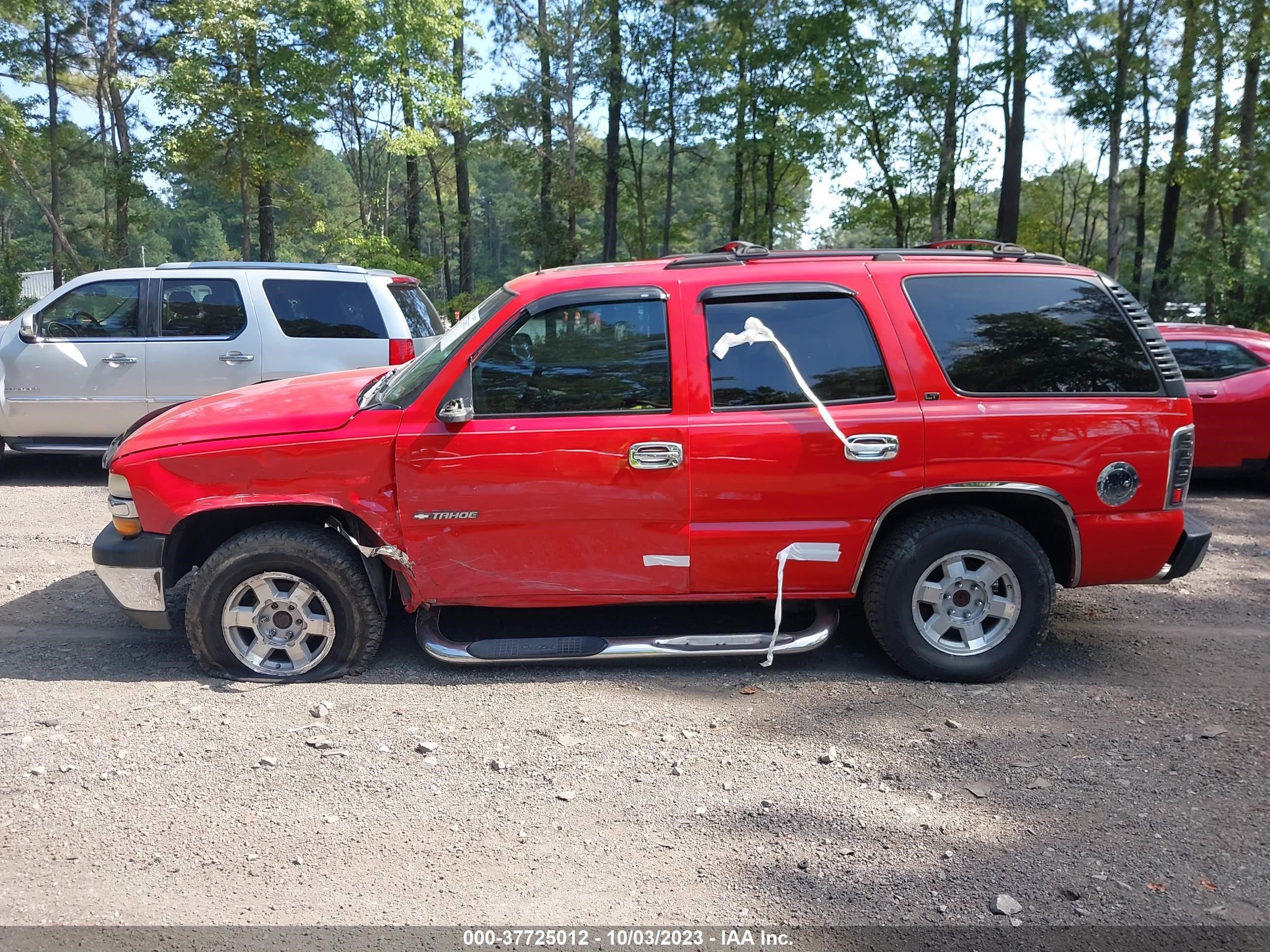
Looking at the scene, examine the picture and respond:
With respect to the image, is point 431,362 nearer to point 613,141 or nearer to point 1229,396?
point 1229,396

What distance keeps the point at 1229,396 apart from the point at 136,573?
8681 millimetres

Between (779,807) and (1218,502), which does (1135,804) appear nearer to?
(779,807)

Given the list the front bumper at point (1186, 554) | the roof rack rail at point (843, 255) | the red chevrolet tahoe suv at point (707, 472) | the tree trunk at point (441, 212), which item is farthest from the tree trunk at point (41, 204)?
the front bumper at point (1186, 554)

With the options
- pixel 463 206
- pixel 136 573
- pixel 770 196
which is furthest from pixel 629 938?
pixel 463 206

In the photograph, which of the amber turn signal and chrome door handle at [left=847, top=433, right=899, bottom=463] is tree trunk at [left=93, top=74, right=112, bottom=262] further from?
chrome door handle at [left=847, top=433, right=899, bottom=463]

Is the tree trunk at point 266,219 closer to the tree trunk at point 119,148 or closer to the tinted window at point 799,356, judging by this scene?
the tree trunk at point 119,148

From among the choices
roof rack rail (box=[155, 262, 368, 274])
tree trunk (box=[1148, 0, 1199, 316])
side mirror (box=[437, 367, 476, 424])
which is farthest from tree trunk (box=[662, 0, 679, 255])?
side mirror (box=[437, 367, 476, 424])

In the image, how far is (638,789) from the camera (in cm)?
362

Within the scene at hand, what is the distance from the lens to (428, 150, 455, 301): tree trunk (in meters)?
26.4

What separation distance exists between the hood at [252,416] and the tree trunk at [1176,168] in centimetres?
2181

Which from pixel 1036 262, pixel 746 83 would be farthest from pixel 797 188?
pixel 1036 262

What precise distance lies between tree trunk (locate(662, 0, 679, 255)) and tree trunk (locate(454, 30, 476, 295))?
19.1ft

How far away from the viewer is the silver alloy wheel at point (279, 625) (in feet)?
14.6

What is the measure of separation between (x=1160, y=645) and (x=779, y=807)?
9.29 ft
